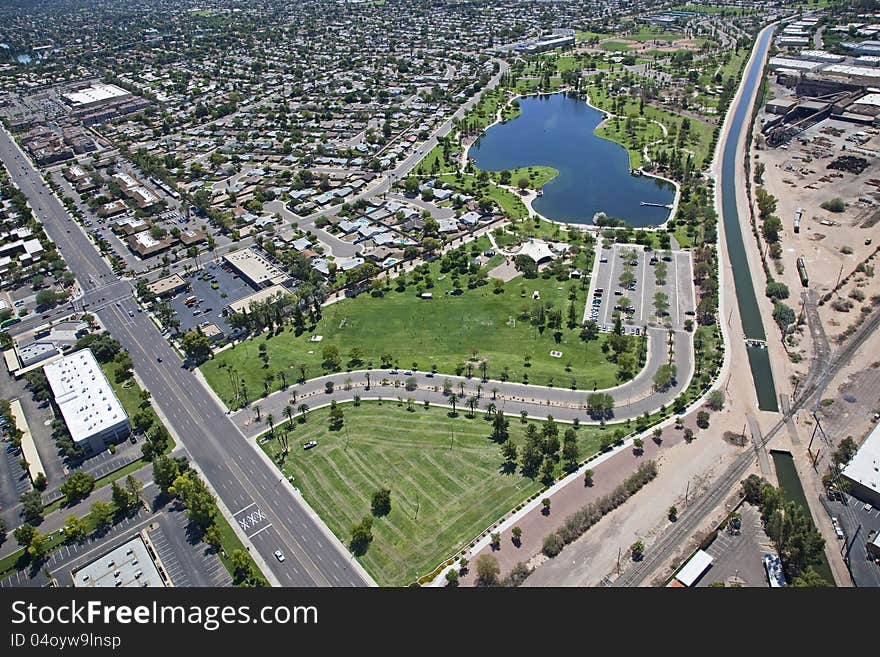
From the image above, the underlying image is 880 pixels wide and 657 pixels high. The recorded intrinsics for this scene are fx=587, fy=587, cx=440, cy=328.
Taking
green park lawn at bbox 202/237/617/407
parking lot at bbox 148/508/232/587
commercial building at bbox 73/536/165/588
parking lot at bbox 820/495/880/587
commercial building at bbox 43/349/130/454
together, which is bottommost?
parking lot at bbox 148/508/232/587

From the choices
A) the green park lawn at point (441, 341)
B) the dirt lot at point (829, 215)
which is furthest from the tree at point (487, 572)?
the dirt lot at point (829, 215)

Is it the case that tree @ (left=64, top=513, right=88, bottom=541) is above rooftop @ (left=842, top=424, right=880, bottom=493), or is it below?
Result: below

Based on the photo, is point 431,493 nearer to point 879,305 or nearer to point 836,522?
point 836,522

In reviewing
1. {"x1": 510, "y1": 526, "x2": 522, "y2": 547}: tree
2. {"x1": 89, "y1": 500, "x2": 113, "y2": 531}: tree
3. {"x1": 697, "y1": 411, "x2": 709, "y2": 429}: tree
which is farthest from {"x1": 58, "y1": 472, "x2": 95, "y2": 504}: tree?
{"x1": 697, "y1": 411, "x2": 709, "y2": 429}: tree

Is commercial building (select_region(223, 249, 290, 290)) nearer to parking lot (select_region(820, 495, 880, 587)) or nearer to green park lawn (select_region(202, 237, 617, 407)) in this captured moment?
green park lawn (select_region(202, 237, 617, 407))

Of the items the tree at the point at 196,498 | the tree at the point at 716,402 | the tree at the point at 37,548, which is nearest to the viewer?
the tree at the point at 37,548

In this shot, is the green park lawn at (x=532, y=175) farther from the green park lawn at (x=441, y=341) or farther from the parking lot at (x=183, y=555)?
the parking lot at (x=183, y=555)
